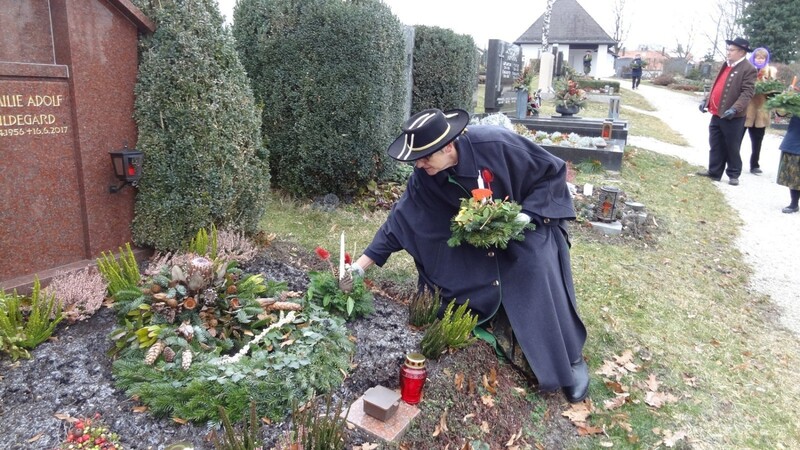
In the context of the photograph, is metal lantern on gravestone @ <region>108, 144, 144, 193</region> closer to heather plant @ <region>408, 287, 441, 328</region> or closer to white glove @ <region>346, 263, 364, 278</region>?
white glove @ <region>346, 263, 364, 278</region>

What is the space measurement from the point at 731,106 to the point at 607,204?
15.7ft

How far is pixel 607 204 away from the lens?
6883mm

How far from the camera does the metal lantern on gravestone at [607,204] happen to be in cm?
681

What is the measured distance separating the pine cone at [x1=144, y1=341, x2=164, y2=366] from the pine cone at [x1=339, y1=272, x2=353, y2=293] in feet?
3.60

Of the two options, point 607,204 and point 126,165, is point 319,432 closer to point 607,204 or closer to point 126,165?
point 126,165

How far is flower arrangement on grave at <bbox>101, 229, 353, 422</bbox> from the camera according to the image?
8.50ft

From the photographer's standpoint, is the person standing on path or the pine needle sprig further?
the person standing on path

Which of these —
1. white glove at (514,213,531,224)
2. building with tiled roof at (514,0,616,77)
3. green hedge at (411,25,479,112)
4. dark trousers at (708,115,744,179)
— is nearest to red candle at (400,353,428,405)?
white glove at (514,213,531,224)

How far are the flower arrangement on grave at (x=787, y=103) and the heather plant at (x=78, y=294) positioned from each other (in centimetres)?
930

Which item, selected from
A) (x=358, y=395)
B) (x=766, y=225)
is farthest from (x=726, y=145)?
(x=358, y=395)

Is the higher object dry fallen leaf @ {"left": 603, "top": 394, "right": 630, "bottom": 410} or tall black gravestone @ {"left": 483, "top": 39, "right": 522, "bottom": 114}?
tall black gravestone @ {"left": 483, "top": 39, "right": 522, "bottom": 114}

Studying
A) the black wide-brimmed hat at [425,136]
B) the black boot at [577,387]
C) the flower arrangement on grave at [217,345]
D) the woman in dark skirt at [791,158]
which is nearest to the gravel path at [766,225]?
the woman in dark skirt at [791,158]

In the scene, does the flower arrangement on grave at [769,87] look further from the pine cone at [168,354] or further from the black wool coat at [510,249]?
the pine cone at [168,354]

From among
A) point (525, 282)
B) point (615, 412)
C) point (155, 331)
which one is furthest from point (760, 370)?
point (155, 331)
